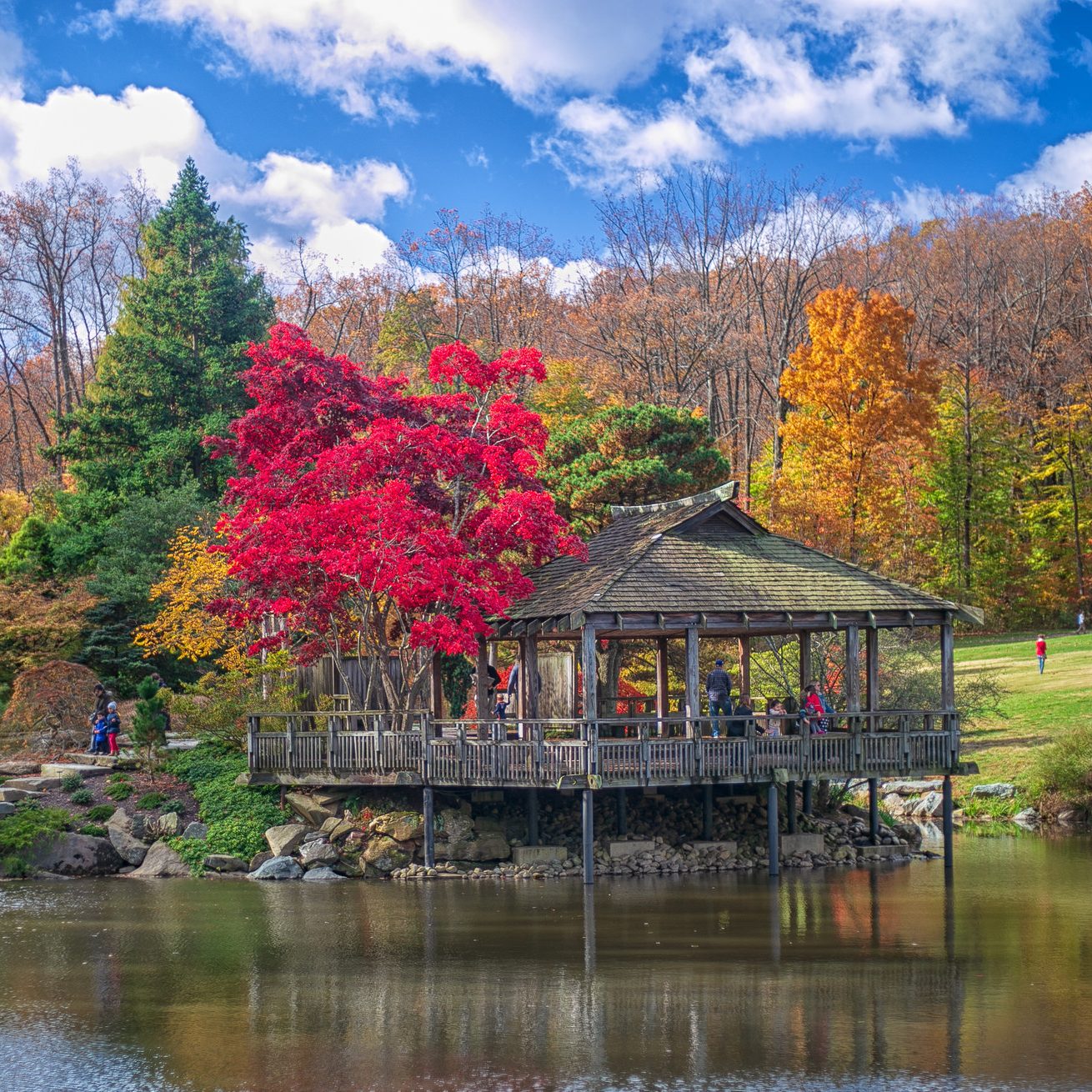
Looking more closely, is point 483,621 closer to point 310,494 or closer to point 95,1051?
point 310,494

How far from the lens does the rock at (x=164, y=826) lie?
2764 centimetres

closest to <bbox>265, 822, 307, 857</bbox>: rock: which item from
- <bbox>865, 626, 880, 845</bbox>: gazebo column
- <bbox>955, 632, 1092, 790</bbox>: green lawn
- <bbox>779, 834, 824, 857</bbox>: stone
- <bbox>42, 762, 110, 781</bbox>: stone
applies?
<bbox>42, 762, 110, 781</bbox>: stone

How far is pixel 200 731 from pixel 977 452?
3996 centimetres

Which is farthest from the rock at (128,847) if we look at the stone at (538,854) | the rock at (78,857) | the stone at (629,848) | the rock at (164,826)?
the stone at (629,848)

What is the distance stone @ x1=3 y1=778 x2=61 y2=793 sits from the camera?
94.8ft

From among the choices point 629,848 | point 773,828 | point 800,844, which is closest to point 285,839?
point 629,848

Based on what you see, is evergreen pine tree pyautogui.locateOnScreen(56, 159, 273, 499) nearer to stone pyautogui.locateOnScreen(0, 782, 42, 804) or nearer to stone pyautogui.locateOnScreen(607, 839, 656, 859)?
stone pyautogui.locateOnScreen(0, 782, 42, 804)

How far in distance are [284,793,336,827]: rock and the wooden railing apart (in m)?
0.60

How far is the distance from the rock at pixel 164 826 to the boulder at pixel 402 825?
419 cm

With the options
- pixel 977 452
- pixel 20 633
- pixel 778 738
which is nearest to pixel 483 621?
pixel 778 738

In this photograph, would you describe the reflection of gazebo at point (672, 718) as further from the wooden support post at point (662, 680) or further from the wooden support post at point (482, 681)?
the wooden support post at point (662, 680)

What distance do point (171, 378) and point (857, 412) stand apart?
84.5ft

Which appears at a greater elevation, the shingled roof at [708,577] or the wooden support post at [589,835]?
the shingled roof at [708,577]

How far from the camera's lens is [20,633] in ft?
120
